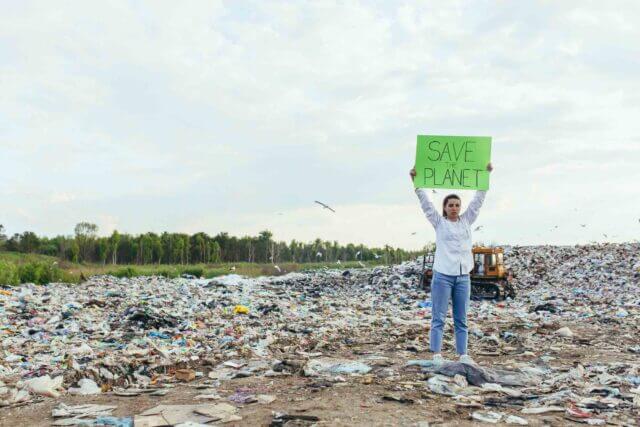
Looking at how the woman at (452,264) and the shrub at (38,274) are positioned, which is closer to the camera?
the woman at (452,264)

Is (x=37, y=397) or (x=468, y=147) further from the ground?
(x=468, y=147)

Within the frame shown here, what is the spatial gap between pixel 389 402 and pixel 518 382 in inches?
58.1

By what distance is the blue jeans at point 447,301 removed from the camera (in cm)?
507

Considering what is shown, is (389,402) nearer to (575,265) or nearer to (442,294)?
(442,294)

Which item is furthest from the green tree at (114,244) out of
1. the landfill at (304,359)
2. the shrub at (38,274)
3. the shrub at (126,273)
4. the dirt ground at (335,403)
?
the dirt ground at (335,403)

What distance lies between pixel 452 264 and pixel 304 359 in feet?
6.31

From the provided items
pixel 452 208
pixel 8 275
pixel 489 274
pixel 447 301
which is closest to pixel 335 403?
pixel 447 301

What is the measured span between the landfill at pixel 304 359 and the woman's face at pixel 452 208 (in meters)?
1.27

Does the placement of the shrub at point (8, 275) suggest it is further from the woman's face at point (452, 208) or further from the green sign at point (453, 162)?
the woman's face at point (452, 208)

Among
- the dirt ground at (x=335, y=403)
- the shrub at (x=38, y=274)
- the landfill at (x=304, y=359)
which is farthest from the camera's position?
the shrub at (x=38, y=274)

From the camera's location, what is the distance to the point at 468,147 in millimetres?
5500

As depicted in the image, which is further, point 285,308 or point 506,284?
point 506,284

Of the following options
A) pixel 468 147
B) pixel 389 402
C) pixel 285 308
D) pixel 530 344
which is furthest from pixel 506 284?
pixel 389 402

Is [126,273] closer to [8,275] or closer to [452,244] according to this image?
[8,275]
